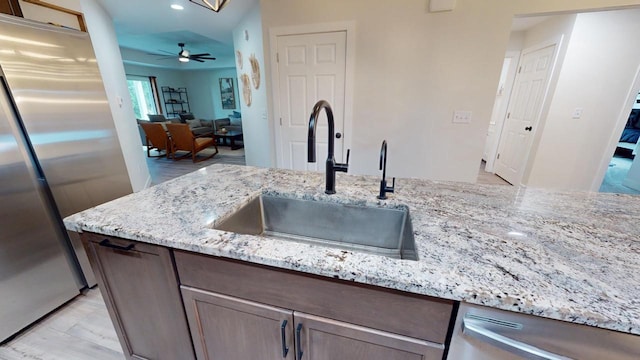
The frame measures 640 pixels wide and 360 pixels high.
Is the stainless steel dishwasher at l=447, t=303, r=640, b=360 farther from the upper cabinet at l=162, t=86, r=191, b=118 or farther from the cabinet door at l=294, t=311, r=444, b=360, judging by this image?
the upper cabinet at l=162, t=86, r=191, b=118

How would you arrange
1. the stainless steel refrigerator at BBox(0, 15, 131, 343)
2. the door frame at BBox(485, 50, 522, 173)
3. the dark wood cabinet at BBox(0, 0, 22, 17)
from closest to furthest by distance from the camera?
the stainless steel refrigerator at BBox(0, 15, 131, 343) → the dark wood cabinet at BBox(0, 0, 22, 17) → the door frame at BBox(485, 50, 522, 173)

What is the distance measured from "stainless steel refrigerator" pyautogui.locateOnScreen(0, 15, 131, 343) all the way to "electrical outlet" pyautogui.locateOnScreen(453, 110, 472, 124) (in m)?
3.08

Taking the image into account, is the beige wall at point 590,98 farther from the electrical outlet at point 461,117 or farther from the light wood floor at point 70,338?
the light wood floor at point 70,338

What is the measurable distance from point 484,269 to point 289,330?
595mm

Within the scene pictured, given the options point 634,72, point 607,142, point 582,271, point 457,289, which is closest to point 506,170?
point 607,142

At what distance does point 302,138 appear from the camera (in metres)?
3.01

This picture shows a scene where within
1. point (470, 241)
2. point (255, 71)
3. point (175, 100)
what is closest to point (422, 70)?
point (470, 241)

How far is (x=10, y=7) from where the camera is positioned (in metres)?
1.52

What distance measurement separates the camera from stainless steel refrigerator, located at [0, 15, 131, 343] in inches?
53.3

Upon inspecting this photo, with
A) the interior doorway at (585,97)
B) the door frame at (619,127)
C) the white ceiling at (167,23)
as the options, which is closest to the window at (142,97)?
the white ceiling at (167,23)

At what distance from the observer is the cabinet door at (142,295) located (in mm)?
870

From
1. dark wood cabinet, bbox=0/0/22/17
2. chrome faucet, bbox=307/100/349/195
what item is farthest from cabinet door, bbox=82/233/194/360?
dark wood cabinet, bbox=0/0/22/17

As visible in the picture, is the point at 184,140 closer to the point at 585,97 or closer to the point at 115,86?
the point at 115,86

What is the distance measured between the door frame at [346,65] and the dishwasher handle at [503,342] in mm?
2417
